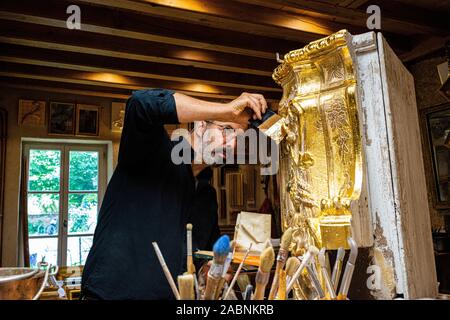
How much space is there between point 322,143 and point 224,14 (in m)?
2.28

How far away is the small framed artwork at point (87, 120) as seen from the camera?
5309 mm

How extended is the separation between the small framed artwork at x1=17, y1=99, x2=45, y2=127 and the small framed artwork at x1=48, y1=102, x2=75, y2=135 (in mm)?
105

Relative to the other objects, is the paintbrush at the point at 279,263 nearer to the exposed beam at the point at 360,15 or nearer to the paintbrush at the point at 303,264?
the paintbrush at the point at 303,264

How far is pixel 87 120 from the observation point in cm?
536

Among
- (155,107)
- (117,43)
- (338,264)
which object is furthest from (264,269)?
(117,43)

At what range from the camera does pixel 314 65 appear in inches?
44.3

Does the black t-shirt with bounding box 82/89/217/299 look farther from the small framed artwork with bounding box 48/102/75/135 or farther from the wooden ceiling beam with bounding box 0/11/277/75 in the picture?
the small framed artwork with bounding box 48/102/75/135

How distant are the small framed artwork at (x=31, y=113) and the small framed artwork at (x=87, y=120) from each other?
0.46 metres

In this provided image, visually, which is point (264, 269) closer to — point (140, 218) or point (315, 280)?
point (315, 280)

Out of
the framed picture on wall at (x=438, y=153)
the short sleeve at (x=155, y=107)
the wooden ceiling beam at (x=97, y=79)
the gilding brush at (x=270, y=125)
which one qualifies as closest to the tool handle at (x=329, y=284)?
the gilding brush at (x=270, y=125)
